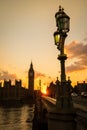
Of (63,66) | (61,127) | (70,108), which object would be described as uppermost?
(63,66)

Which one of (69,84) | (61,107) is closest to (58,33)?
(69,84)

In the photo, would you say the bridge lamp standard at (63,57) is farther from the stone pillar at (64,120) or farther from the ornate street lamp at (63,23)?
the stone pillar at (64,120)

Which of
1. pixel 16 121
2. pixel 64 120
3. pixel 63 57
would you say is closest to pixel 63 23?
pixel 63 57

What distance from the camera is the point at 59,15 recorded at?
1066 centimetres

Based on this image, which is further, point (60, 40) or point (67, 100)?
point (60, 40)

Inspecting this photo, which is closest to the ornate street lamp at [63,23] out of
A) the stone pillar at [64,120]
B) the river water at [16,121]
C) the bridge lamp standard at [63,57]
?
the bridge lamp standard at [63,57]

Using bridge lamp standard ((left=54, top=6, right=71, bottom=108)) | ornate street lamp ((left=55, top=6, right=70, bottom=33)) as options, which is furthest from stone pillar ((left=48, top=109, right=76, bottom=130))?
ornate street lamp ((left=55, top=6, right=70, bottom=33))

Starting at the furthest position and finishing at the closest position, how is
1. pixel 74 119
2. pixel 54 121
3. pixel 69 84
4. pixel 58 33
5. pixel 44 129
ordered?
pixel 44 129, pixel 58 33, pixel 69 84, pixel 54 121, pixel 74 119

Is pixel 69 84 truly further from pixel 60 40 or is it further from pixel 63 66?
pixel 60 40

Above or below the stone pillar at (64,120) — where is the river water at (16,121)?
below

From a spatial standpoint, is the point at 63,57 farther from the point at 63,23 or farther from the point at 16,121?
the point at 16,121

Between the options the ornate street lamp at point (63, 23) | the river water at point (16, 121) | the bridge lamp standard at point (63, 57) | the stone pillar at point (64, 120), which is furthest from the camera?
the river water at point (16, 121)

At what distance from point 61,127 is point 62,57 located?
9.21 feet

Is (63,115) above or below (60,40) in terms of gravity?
below
